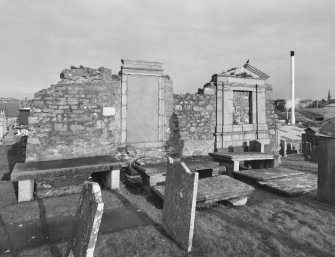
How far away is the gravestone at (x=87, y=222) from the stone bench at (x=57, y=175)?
2.63 m

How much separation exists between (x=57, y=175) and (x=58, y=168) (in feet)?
0.52

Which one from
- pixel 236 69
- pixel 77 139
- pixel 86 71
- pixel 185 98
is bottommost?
pixel 77 139

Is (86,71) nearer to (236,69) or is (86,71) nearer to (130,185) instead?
(130,185)

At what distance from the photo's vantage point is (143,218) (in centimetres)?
384

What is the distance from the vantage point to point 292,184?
539cm

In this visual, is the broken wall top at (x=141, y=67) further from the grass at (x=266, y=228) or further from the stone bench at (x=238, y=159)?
the grass at (x=266, y=228)

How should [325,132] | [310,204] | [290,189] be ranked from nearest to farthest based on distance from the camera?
1. [310,204]
2. [290,189]
3. [325,132]

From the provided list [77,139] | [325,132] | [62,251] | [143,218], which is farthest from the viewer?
[325,132]

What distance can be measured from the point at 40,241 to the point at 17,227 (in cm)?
73

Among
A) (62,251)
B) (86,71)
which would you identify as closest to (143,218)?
(62,251)

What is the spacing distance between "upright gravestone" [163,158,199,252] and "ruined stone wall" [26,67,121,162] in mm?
4000

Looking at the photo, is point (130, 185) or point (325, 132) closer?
point (130, 185)

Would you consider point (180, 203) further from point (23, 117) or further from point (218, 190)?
point (23, 117)

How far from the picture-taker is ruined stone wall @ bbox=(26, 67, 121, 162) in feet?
20.7
